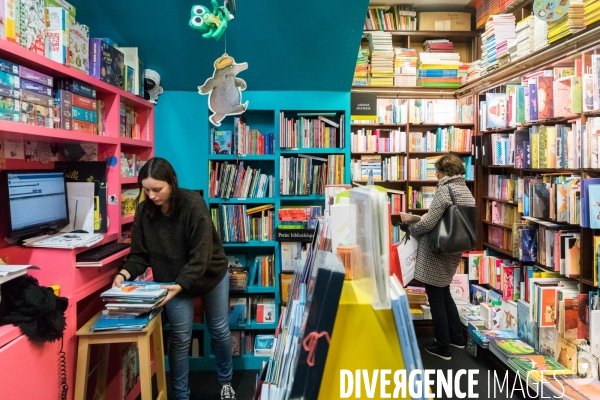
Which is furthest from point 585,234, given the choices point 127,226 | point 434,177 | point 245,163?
point 127,226

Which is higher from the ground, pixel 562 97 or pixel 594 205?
pixel 562 97

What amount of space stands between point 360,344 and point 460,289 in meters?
3.19

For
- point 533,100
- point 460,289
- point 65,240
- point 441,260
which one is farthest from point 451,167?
point 65,240

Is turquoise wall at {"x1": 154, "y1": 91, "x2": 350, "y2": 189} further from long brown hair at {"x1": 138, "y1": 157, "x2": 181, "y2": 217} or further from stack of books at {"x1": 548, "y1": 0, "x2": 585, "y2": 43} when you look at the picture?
stack of books at {"x1": 548, "y1": 0, "x2": 585, "y2": 43}

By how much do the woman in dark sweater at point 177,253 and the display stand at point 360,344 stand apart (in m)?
1.09

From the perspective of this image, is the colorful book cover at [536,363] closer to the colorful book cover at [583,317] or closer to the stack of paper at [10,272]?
the colorful book cover at [583,317]

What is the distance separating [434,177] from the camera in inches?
180

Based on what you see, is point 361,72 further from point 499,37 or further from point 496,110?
point 496,110

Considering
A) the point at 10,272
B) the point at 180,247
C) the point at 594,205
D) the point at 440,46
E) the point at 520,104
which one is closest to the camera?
the point at 10,272

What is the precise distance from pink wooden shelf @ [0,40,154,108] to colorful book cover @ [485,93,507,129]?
10.4 ft

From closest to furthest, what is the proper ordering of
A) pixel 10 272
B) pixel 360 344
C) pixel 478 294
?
pixel 360 344 < pixel 10 272 < pixel 478 294

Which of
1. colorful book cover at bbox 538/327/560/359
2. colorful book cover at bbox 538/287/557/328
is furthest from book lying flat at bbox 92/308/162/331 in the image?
colorful book cover at bbox 538/327/560/359

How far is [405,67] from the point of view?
4723 mm

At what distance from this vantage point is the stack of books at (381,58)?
185 inches
